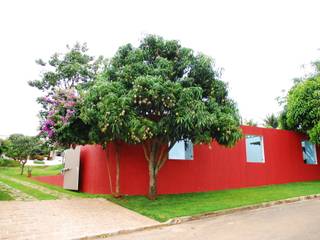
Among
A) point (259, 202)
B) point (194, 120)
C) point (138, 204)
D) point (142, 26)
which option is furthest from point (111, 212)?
point (142, 26)

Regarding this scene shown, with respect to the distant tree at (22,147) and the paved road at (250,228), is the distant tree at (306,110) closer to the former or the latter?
the paved road at (250,228)

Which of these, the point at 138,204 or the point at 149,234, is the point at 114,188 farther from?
the point at 149,234

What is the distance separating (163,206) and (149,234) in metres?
2.74

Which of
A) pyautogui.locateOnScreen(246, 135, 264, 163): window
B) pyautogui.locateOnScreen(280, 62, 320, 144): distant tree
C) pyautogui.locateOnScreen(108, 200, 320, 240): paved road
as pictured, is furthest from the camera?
pyautogui.locateOnScreen(280, 62, 320, 144): distant tree

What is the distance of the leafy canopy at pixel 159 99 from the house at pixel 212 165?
2049 millimetres

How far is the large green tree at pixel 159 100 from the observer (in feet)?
27.8

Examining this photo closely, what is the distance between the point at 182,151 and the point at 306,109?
7.82 meters

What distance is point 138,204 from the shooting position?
9.54 meters

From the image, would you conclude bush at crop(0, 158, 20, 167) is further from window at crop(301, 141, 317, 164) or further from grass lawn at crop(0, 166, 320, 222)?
window at crop(301, 141, 317, 164)

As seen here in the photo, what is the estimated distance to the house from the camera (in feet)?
37.6

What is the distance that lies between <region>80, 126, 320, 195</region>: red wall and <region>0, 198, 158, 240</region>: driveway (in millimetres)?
1914

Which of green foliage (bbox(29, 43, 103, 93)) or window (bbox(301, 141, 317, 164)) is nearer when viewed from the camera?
window (bbox(301, 141, 317, 164))

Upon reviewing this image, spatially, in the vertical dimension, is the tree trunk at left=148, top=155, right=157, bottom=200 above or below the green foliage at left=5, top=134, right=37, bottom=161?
below

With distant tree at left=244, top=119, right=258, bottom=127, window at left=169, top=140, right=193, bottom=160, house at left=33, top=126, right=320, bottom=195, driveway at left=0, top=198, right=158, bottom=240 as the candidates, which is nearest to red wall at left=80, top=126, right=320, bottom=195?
house at left=33, top=126, right=320, bottom=195
